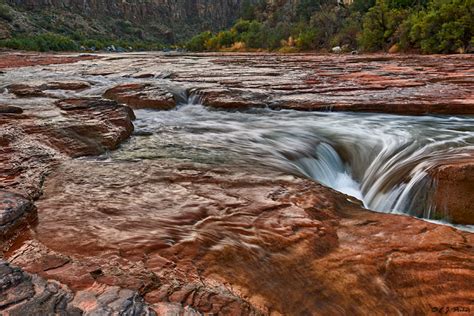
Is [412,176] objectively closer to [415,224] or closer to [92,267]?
[415,224]

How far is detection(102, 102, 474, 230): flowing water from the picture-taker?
370cm

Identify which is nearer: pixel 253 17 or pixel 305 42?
pixel 305 42

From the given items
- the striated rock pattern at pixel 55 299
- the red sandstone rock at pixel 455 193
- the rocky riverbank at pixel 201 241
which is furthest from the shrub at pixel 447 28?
the striated rock pattern at pixel 55 299

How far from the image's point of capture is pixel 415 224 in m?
2.46

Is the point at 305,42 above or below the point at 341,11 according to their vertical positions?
below

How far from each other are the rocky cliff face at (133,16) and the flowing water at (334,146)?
183 ft

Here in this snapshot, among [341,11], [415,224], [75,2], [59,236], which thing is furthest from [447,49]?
[75,2]

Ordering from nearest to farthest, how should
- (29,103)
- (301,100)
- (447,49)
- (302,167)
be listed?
(302,167) < (29,103) < (301,100) < (447,49)

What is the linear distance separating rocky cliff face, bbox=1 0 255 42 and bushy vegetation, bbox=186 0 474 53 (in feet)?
93.6

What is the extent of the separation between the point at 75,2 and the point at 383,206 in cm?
9963

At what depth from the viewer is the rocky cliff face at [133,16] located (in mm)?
70125

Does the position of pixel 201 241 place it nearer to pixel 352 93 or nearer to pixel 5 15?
pixel 352 93

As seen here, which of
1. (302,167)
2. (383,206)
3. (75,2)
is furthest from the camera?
(75,2)

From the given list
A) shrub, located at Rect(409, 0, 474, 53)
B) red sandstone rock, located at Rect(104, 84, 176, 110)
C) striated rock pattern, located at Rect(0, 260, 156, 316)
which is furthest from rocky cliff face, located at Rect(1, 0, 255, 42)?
striated rock pattern, located at Rect(0, 260, 156, 316)
